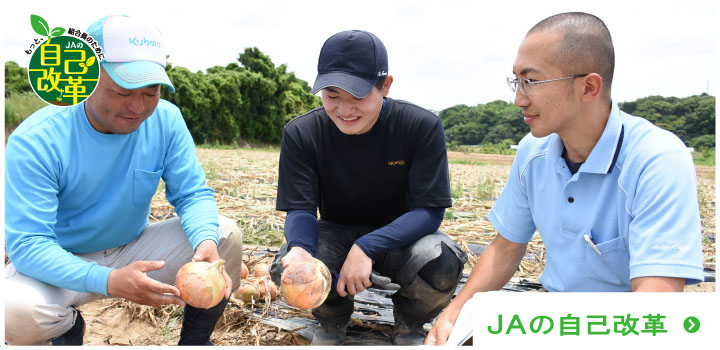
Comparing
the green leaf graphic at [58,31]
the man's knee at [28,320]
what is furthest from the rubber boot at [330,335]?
the green leaf graphic at [58,31]

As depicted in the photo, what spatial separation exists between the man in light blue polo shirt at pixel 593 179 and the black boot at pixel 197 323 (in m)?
0.92

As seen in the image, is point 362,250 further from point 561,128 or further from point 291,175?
point 561,128

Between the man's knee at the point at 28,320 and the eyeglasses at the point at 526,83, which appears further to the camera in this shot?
the man's knee at the point at 28,320

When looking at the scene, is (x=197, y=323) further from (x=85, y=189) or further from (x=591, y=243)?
(x=591, y=243)

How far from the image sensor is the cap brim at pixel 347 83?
6.57ft

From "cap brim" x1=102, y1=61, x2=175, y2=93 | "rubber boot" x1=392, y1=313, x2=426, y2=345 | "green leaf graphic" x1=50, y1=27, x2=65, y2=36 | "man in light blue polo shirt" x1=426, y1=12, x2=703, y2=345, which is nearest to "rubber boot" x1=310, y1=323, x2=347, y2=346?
"rubber boot" x1=392, y1=313, x2=426, y2=345

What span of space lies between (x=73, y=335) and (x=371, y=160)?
4.56 feet

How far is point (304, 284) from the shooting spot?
2.00m

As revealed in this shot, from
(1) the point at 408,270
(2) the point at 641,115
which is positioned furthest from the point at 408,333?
(2) the point at 641,115

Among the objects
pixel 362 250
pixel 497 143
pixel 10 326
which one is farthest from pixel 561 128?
pixel 497 143

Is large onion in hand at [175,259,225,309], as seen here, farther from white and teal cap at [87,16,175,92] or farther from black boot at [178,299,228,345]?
white and teal cap at [87,16,175,92]

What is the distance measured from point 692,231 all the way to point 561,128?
50 centimetres

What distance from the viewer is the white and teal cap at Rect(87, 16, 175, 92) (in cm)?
193

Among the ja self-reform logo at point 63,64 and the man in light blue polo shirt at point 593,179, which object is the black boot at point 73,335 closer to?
the ja self-reform logo at point 63,64
